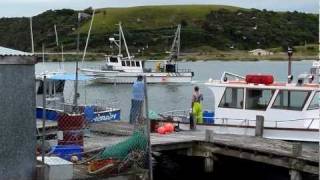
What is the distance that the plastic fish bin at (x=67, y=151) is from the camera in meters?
16.0

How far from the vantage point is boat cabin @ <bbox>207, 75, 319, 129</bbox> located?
2142cm

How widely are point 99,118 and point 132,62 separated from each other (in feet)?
172

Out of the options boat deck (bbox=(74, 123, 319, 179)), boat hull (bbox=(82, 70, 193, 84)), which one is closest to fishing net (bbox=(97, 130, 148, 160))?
boat deck (bbox=(74, 123, 319, 179))

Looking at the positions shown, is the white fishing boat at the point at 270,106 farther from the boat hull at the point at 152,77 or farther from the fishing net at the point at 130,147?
the boat hull at the point at 152,77

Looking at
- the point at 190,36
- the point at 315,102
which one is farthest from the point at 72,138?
the point at 190,36

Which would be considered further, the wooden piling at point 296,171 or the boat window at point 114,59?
the boat window at point 114,59

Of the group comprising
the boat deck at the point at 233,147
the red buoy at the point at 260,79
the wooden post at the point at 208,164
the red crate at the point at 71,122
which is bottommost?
the wooden post at the point at 208,164

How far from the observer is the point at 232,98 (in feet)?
75.4

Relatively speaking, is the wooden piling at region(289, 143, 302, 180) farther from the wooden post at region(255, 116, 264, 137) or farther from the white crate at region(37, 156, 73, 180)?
the white crate at region(37, 156, 73, 180)

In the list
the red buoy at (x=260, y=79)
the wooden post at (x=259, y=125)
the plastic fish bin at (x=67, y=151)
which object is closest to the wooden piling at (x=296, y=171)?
the wooden post at (x=259, y=125)

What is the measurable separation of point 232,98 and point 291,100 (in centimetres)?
210

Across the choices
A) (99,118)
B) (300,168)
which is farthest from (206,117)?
(300,168)

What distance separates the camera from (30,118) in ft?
44.2

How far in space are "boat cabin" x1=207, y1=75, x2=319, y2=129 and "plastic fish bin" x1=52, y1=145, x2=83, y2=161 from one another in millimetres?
7780
